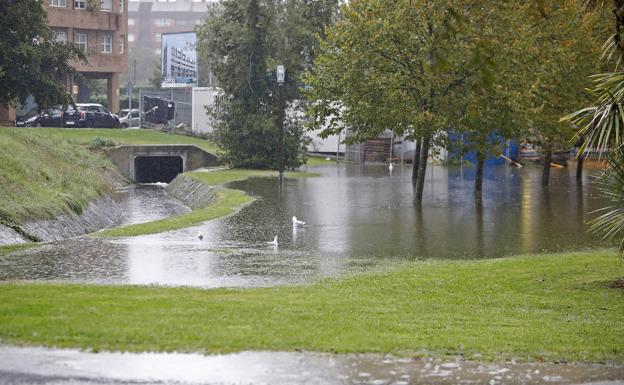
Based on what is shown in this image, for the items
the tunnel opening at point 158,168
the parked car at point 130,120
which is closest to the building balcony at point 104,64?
the parked car at point 130,120

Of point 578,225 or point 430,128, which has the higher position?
point 430,128

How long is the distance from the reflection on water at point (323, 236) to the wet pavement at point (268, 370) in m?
5.84

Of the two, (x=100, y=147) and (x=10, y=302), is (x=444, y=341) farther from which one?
(x=100, y=147)

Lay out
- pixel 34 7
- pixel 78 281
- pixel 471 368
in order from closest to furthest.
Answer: pixel 471 368
pixel 78 281
pixel 34 7

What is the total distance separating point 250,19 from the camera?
1934 inches

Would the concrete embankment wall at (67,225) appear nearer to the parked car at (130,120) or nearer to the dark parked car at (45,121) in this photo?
the dark parked car at (45,121)

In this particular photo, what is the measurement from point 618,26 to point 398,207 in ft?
62.0

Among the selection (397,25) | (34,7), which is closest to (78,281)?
(397,25)

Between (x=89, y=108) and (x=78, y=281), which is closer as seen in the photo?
(x=78, y=281)

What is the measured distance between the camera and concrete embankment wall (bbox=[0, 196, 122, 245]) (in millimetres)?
23328

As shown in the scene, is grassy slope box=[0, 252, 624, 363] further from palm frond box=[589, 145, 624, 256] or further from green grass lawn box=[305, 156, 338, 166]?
green grass lawn box=[305, 156, 338, 166]

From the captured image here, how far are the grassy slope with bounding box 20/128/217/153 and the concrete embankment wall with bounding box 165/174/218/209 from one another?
909 cm

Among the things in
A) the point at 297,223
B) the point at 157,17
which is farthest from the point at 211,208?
the point at 157,17

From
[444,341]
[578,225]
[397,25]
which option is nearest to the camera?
[444,341]
